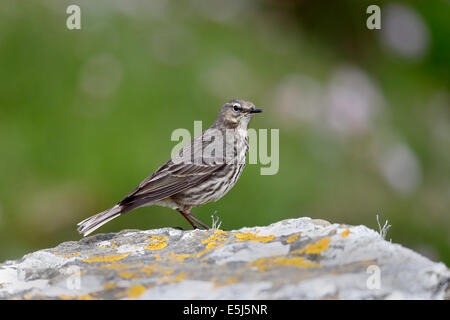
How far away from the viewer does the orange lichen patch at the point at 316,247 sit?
6.03 metres

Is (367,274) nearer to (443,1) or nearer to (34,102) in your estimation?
(34,102)

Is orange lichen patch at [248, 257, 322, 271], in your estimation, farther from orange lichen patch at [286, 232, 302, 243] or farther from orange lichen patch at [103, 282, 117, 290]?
orange lichen patch at [103, 282, 117, 290]

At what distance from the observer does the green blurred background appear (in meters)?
14.5

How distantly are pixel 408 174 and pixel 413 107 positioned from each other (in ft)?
8.12

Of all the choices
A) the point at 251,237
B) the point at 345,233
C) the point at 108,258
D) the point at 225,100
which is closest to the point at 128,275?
the point at 108,258

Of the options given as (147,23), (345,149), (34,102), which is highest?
(147,23)

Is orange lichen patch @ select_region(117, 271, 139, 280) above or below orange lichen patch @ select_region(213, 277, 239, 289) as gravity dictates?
below

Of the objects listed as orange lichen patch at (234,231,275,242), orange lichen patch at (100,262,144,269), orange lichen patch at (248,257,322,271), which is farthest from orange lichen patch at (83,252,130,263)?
orange lichen patch at (248,257,322,271)

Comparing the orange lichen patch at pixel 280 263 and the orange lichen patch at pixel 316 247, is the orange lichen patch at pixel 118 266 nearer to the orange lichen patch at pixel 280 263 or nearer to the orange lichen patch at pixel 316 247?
the orange lichen patch at pixel 280 263

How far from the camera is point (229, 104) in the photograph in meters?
11.2

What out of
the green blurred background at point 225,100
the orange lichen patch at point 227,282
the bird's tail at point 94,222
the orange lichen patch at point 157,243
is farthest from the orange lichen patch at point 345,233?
the green blurred background at point 225,100

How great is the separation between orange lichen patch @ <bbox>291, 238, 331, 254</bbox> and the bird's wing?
3.43m

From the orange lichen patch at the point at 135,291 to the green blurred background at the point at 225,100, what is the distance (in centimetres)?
816

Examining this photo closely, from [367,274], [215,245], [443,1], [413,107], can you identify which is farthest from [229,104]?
[443,1]
